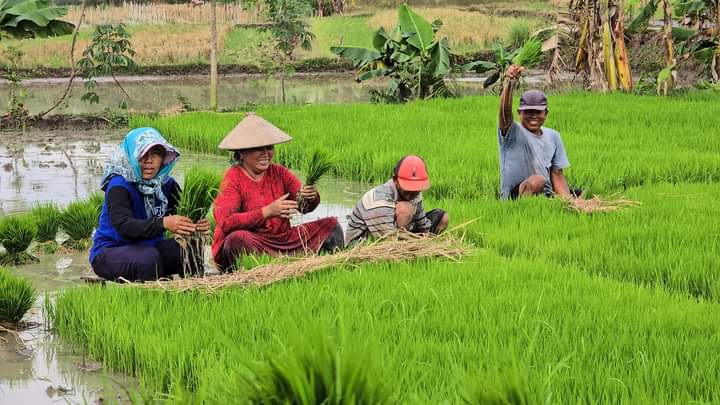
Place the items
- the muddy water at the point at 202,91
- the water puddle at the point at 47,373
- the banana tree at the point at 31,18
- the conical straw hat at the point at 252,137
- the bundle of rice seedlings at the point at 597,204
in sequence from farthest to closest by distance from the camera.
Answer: the muddy water at the point at 202,91, the banana tree at the point at 31,18, the bundle of rice seedlings at the point at 597,204, the conical straw hat at the point at 252,137, the water puddle at the point at 47,373

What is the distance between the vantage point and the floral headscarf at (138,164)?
5340 mm

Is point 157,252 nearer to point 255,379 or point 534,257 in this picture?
point 534,257

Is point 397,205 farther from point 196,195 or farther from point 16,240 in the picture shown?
point 16,240

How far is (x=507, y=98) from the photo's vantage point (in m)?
6.61

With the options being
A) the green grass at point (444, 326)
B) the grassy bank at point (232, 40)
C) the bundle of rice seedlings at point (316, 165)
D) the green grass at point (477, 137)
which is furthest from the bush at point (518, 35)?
the green grass at point (444, 326)

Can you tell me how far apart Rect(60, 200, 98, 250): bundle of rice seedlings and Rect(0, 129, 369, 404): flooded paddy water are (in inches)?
5.2

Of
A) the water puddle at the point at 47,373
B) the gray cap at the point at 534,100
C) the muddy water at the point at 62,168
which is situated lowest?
the water puddle at the point at 47,373

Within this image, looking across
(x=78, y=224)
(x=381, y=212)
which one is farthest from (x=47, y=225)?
(x=381, y=212)

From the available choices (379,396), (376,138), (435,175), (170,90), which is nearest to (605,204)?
(435,175)

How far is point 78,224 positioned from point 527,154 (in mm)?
2973

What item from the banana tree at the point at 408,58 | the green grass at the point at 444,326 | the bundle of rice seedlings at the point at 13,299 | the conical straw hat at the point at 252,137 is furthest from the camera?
the banana tree at the point at 408,58

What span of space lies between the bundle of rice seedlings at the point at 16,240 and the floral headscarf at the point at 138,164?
120 cm

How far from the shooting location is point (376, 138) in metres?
10.6

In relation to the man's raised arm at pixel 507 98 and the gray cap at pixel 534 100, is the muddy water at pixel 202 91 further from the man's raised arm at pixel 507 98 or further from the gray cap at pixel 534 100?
the man's raised arm at pixel 507 98
